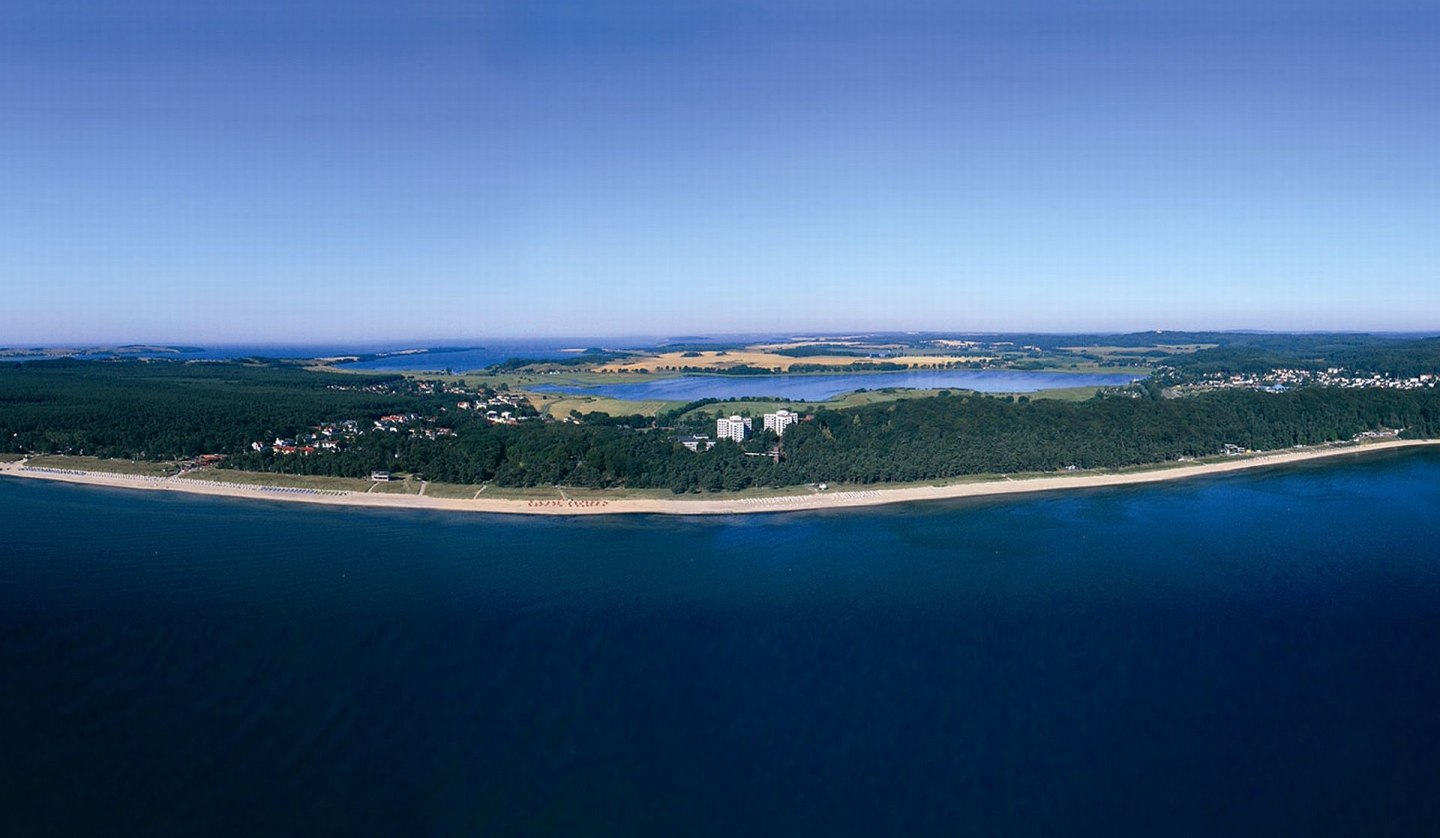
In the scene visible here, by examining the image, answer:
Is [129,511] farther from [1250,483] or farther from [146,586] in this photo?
[1250,483]

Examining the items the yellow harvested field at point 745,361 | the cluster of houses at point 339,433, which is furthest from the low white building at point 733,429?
the yellow harvested field at point 745,361

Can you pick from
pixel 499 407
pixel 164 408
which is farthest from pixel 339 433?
pixel 164 408

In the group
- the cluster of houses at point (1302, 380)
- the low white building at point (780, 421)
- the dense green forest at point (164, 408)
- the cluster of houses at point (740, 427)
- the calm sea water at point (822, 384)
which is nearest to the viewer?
the dense green forest at point (164, 408)

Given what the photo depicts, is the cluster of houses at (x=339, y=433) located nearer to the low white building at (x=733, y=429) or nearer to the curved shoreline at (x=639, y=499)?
the curved shoreline at (x=639, y=499)

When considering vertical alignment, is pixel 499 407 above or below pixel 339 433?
above

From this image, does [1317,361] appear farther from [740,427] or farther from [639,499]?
[639,499]

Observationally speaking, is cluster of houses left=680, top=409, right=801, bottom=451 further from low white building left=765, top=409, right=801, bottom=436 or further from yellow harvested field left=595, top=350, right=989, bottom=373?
yellow harvested field left=595, top=350, right=989, bottom=373
